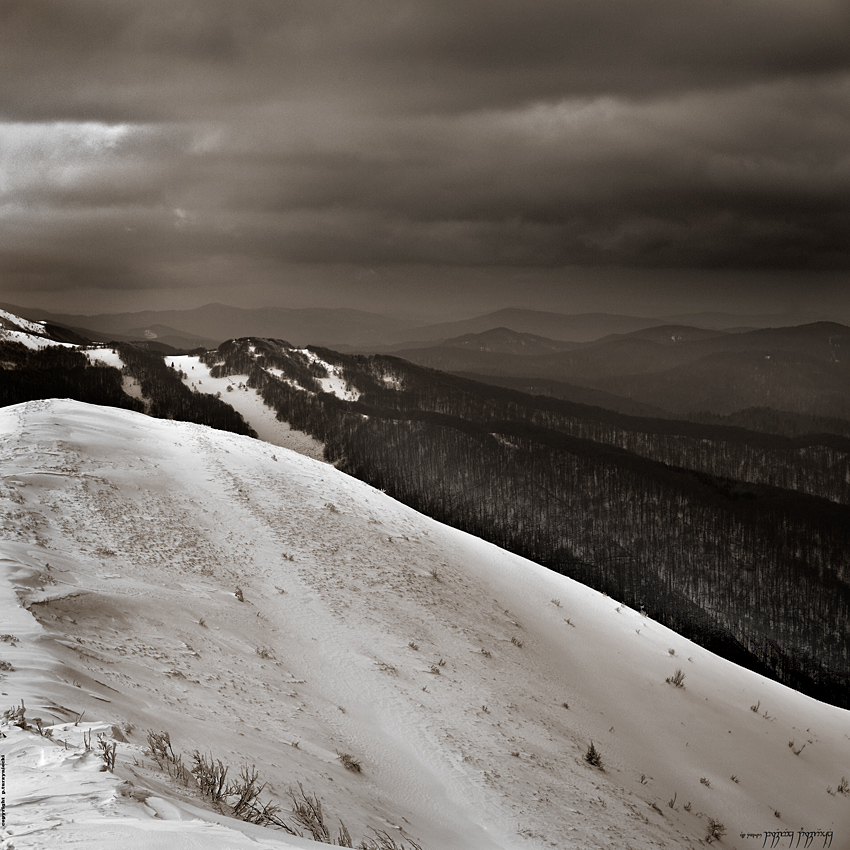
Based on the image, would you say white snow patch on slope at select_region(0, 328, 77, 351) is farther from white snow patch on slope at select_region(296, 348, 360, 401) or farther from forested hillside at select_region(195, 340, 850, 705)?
white snow patch on slope at select_region(296, 348, 360, 401)

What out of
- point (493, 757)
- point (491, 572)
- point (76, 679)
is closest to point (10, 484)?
point (76, 679)

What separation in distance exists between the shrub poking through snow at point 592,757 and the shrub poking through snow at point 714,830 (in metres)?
2.00

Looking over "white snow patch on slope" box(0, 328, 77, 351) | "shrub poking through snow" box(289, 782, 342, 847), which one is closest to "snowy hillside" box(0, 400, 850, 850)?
"shrub poking through snow" box(289, 782, 342, 847)

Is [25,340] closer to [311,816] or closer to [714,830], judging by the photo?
[311,816]

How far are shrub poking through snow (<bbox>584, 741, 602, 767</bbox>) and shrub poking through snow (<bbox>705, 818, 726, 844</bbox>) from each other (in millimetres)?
1995

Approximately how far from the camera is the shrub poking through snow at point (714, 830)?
1050 centimetres

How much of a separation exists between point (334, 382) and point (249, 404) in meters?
28.0

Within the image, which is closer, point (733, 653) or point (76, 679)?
point (76, 679)

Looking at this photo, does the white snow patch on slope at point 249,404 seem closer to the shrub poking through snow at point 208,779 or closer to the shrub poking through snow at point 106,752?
the shrub poking through snow at point 208,779

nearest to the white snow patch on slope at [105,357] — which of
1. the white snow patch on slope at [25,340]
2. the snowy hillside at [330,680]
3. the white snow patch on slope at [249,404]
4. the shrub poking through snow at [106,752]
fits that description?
the white snow patch on slope at [25,340]

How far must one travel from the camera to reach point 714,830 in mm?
10773

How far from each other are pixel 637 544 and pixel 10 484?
8715 centimetres

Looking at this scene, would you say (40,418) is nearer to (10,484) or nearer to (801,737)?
(10,484)

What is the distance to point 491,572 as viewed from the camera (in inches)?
772
